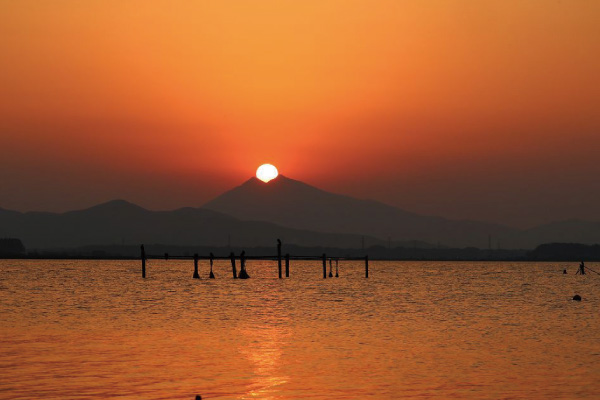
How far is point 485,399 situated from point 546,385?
391 cm

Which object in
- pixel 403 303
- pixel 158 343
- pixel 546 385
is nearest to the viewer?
pixel 546 385

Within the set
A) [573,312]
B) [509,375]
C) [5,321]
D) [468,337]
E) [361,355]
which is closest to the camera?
[509,375]

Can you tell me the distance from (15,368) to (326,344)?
49.6 feet

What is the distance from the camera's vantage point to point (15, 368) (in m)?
30.3

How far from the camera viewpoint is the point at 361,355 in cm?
3553

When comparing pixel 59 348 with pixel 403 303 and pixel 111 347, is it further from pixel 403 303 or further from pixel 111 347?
pixel 403 303

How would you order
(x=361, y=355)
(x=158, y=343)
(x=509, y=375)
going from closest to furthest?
1. (x=509, y=375)
2. (x=361, y=355)
3. (x=158, y=343)

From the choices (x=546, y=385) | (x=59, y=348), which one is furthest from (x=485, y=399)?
(x=59, y=348)

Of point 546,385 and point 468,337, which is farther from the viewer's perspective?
point 468,337

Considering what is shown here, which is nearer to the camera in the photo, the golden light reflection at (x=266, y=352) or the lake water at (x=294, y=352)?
the golden light reflection at (x=266, y=352)

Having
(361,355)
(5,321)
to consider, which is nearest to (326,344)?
(361,355)

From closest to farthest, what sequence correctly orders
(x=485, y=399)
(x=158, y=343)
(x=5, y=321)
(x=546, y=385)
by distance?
(x=485, y=399) < (x=546, y=385) < (x=158, y=343) < (x=5, y=321)

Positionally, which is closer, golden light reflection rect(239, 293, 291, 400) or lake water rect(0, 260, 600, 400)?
golden light reflection rect(239, 293, 291, 400)

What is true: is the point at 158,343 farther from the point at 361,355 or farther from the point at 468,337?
the point at 468,337
